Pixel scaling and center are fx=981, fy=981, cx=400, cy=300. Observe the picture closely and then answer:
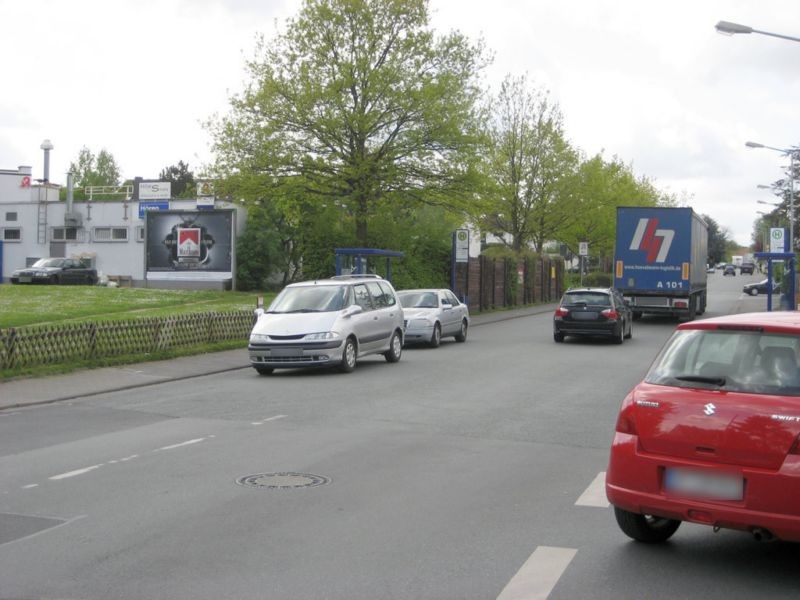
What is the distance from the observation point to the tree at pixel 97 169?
4626 inches

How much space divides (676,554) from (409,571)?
5.89ft

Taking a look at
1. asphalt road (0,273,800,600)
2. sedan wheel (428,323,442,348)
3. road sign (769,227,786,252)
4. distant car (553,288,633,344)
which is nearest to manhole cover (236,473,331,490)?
asphalt road (0,273,800,600)

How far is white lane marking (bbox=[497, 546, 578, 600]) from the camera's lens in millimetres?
5359

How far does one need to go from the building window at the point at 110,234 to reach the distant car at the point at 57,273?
523cm

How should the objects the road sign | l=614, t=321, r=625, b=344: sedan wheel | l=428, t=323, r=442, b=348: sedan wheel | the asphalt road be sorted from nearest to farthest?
1. the asphalt road
2. l=428, t=323, r=442, b=348: sedan wheel
3. l=614, t=321, r=625, b=344: sedan wheel
4. the road sign

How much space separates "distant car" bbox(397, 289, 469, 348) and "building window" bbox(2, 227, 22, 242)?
145ft

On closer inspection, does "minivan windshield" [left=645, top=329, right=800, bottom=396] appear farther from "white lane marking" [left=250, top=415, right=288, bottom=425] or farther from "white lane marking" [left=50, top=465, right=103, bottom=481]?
"white lane marking" [left=250, top=415, right=288, bottom=425]

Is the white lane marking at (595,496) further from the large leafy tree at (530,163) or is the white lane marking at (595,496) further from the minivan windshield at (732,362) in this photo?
the large leafy tree at (530,163)

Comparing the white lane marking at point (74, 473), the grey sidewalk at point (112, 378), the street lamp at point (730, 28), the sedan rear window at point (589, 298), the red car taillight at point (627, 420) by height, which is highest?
the street lamp at point (730, 28)

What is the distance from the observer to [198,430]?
37.2 ft

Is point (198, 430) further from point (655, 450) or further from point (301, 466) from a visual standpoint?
point (655, 450)

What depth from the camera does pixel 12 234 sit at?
207 ft

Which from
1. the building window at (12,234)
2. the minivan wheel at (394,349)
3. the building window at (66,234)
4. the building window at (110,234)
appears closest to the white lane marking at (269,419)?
the minivan wheel at (394,349)

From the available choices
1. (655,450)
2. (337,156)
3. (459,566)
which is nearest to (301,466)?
(459,566)
